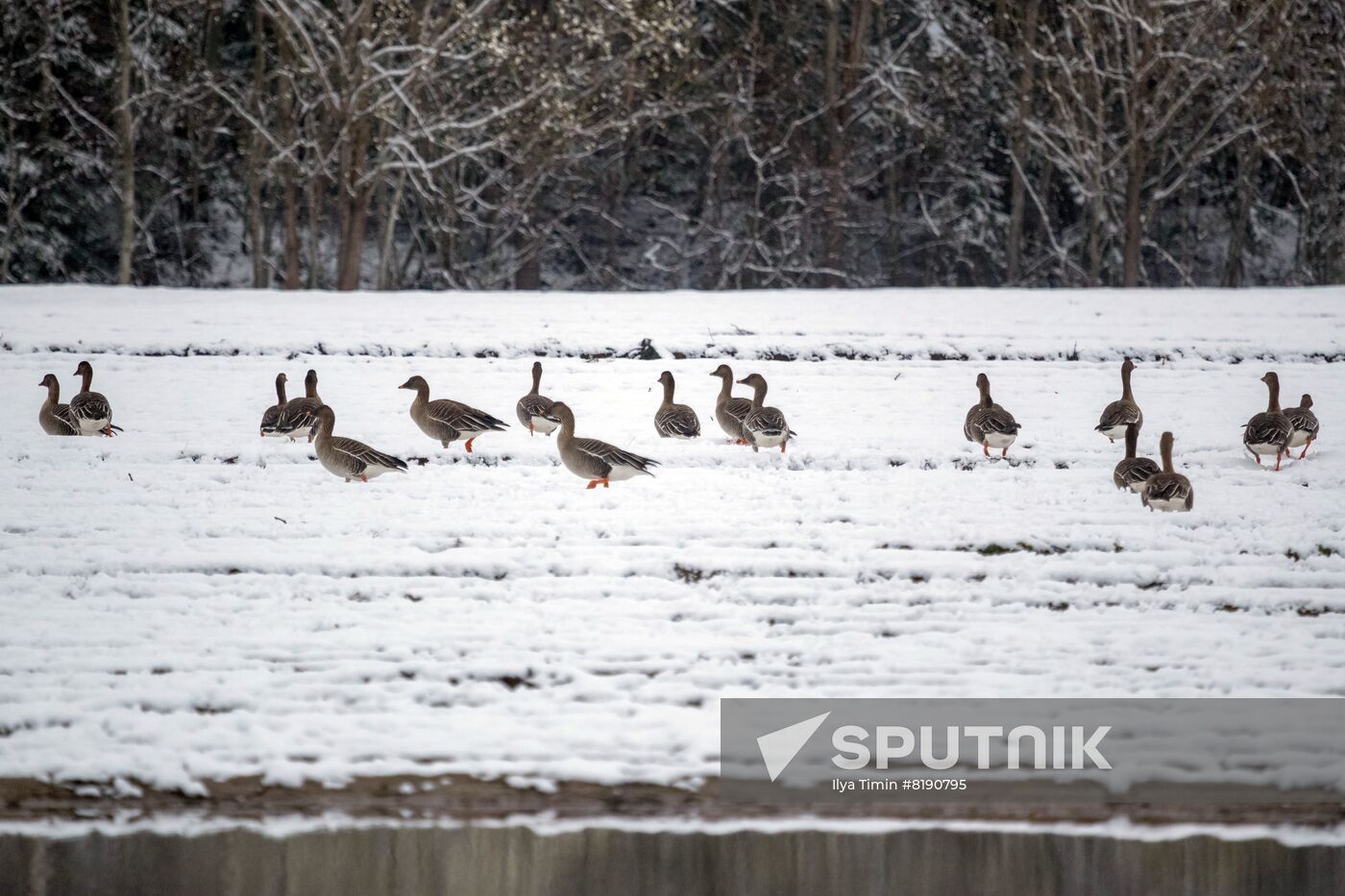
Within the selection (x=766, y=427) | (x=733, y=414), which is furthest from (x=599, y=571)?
(x=733, y=414)

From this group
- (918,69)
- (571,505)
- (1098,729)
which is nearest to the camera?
(1098,729)

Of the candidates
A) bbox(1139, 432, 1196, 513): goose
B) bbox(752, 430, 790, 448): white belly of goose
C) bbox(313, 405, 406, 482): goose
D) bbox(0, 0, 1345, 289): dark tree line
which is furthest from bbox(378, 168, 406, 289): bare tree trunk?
bbox(1139, 432, 1196, 513): goose

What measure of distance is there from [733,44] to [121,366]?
2359 centimetres

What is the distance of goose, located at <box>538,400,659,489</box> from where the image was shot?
36.7ft

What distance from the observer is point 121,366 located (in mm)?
16656

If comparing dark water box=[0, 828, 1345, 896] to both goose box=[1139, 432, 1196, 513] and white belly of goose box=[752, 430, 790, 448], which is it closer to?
goose box=[1139, 432, 1196, 513]

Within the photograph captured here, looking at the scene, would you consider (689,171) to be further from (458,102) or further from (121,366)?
(121,366)

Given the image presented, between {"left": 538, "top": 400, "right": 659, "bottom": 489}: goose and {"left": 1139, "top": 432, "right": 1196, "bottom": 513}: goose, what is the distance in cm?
391

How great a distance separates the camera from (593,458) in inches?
442

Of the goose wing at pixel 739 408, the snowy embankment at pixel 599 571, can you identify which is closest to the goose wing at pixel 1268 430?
the snowy embankment at pixel 599 571

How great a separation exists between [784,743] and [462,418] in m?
6.16

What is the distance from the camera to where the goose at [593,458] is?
11180mm

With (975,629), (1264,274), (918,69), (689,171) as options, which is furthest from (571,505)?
(1264,274)

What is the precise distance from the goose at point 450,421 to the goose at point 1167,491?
18.6 feet
